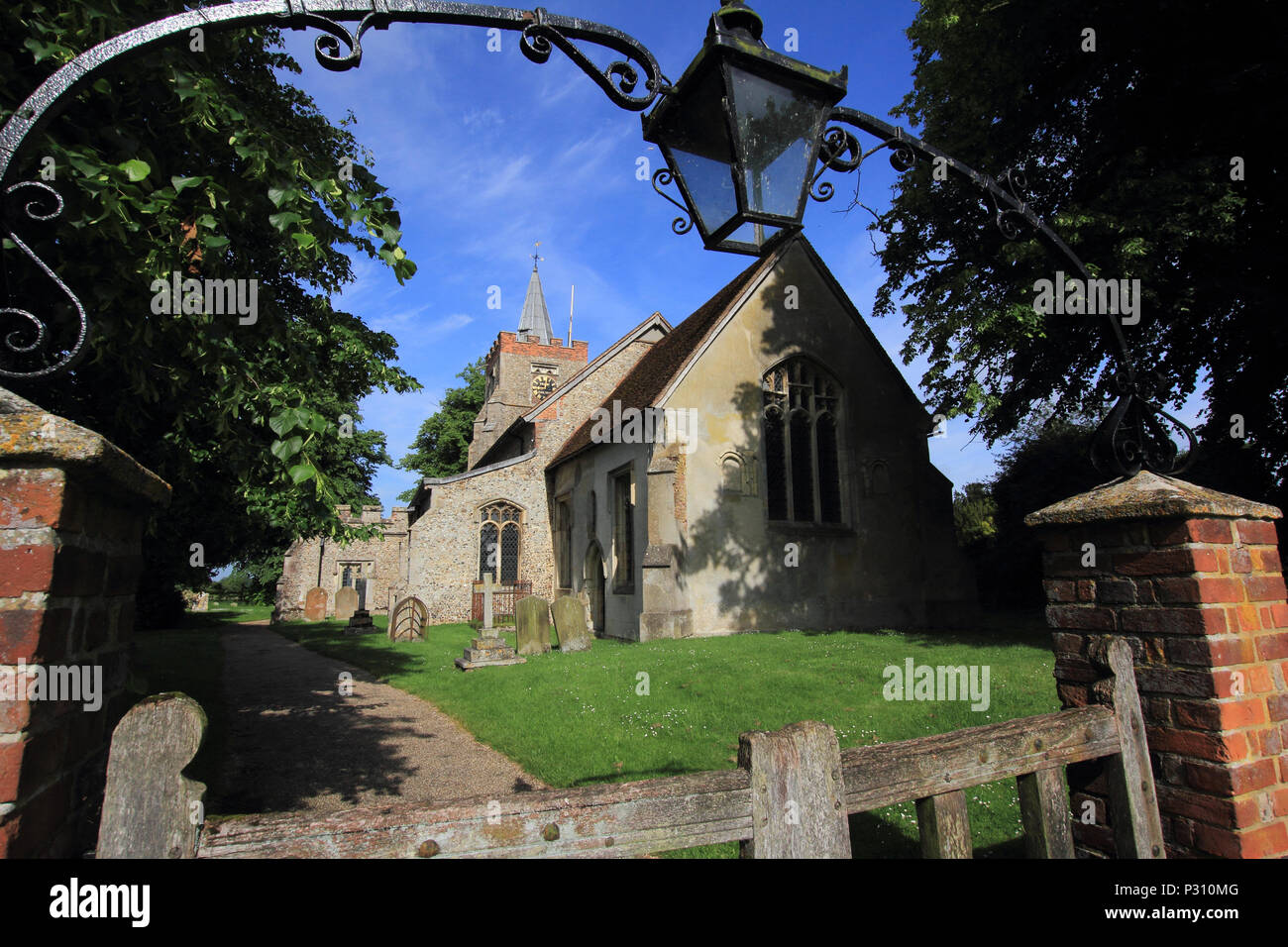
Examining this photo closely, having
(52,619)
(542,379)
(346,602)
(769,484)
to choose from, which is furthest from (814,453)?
(542,379)

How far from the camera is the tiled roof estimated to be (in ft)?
53.7

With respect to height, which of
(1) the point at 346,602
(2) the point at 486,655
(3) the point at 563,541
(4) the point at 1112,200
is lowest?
(2) the point at 486,655

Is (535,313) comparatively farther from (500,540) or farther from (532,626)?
(532,626)

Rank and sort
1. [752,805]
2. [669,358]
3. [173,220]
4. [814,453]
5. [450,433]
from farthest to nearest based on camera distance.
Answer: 1. [450,433]
2. [669,358]
3. [814,453]
4. [173,220]
5. [752,805]

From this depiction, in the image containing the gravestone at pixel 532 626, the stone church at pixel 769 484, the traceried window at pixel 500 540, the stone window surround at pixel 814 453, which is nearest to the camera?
the gravestone at pixel 532 626

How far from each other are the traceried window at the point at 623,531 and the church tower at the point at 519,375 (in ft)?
56.0

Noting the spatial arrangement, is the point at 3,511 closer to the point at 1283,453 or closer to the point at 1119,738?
the point at 1119,738

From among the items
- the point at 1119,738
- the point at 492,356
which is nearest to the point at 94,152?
the point at 1119,738

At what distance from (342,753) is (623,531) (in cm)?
1118

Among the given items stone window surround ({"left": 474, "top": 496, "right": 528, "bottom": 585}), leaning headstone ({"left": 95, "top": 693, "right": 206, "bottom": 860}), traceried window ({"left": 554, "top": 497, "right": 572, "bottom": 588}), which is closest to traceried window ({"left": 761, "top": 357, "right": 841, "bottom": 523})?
traceried window ({"left": 554, "top": 497, "right": 572, "bottom": 588})

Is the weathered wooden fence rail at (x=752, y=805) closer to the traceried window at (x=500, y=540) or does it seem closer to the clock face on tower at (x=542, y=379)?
the traceried window at (x=500, y=540)

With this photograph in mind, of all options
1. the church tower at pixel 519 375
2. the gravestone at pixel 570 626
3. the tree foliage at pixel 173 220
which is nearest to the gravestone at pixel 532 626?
the gravestone at pixel 570 626

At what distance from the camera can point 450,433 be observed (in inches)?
1710

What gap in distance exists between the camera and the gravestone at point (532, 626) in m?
13.8
